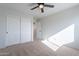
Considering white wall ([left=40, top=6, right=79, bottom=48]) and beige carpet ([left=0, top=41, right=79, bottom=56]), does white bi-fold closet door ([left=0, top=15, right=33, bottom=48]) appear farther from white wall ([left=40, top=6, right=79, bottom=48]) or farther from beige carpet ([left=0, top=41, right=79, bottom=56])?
white wall ([left=40, top=6, right=79, bottom=48])

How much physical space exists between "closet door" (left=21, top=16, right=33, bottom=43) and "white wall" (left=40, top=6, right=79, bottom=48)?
5.33 ft

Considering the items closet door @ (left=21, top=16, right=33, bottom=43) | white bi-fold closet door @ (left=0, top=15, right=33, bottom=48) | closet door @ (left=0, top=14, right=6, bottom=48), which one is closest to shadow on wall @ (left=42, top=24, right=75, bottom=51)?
closet door @ (left=21, top=16, right=33, bottom=43)

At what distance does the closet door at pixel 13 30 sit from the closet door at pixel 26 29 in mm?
346

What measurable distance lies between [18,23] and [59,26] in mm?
2746

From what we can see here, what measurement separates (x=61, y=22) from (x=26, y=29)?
2.52 m

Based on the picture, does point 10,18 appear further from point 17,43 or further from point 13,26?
point 17,43

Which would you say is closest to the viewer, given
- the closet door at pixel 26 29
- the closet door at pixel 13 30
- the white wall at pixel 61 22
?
the white wall at pixel 61 22

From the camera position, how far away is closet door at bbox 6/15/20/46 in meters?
4.50

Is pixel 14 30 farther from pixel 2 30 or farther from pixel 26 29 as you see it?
pixel 26 29

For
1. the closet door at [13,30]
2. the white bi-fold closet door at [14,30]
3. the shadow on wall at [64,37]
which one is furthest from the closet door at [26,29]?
the shadow on wall at [64,37]

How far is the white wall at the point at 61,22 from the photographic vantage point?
4.02 m

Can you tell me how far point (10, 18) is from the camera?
4.61 m

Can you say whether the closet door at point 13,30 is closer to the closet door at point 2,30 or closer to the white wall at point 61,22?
the closet door at point 2,30

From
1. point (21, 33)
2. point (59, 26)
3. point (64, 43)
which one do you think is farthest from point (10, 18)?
point (64, 43)
